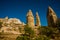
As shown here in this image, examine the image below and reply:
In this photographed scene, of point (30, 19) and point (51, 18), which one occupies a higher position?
point (30, 19)

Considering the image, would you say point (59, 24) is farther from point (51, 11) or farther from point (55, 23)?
point (51, 11)

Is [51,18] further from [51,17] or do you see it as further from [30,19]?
[30,19]

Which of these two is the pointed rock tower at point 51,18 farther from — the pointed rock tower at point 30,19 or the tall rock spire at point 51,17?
the pointed rock tower at point 30,19

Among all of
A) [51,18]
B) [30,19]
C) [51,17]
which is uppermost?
[51,17]

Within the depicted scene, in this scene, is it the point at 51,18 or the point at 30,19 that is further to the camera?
Result: the point at 30,19

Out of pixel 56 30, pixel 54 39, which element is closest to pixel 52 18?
pixel 56 30

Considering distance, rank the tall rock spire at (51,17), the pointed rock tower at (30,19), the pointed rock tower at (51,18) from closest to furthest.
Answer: the pointed rock tower at (51,18)
the tall rock spire at (51,17)
the pointed rock tower at (30,19)

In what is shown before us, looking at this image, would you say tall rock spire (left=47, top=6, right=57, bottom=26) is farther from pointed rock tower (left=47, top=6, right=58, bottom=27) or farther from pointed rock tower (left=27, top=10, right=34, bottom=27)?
pointed rock tower (left=27, top=10, right=34, bottom=27)

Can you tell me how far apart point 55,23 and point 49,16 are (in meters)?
6.02

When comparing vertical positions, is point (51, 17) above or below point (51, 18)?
above

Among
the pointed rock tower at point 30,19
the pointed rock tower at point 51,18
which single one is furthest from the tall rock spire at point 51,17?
the pointed rock tower at point 30,19

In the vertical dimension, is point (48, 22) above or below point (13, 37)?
above

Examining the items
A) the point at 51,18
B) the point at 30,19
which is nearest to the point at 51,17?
the point at 51,18

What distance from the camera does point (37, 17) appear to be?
88.1m
